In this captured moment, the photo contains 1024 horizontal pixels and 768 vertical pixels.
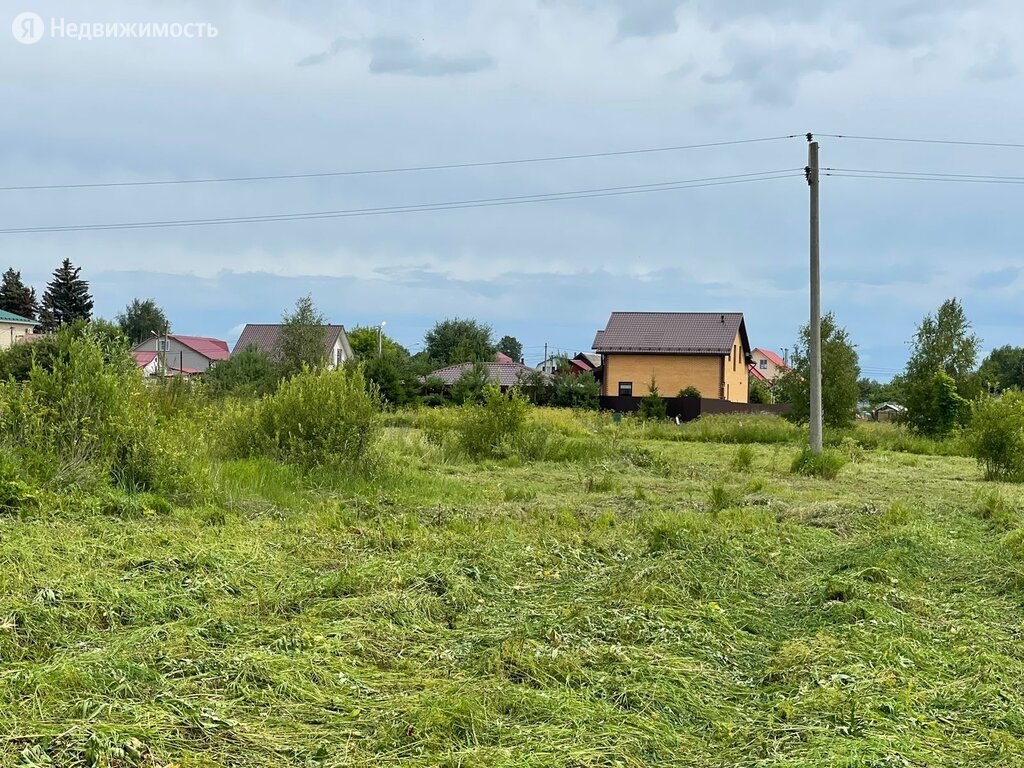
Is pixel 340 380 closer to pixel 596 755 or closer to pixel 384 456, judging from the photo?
pixel 384 456

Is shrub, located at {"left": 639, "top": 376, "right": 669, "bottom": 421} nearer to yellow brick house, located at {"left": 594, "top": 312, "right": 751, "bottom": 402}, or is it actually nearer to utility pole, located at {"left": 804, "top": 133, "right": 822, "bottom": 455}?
yellow brick house, located at {"left": 594, "top": 312, "right": 751, "bottom": 402}

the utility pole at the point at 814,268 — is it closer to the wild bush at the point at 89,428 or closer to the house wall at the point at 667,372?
the wild bush at the point at 89,428

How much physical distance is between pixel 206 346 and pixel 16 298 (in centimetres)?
1772

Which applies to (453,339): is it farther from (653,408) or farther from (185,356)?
(653,408)

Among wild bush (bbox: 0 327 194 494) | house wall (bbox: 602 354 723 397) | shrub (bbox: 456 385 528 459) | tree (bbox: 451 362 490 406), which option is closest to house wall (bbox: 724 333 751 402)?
A: house wall (bbox: 602 354 723 397)

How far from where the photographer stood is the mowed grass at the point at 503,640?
337cm

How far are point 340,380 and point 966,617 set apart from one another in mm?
8543

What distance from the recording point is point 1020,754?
3.35 metres

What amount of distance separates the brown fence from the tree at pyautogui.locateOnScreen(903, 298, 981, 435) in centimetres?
893

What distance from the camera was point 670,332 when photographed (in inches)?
1826

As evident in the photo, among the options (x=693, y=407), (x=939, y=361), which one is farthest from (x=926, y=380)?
(x=693, y=407)

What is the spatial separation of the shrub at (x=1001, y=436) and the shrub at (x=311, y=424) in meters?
9.40

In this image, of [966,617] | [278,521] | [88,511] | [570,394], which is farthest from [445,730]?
[570,394]

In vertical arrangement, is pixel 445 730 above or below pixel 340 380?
below
